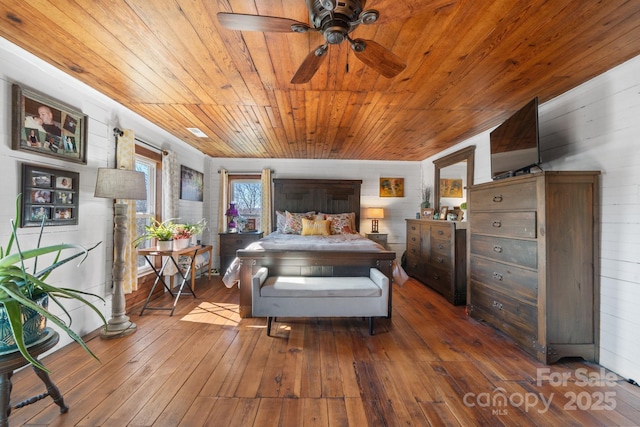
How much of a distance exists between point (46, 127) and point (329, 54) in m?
2.28

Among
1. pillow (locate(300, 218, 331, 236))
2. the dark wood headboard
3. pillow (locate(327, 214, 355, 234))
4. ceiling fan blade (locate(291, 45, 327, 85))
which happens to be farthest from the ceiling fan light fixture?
the dark wood headboard

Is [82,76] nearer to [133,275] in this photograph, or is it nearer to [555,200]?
[133,275]

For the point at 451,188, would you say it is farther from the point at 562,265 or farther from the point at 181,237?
the point at 181,237

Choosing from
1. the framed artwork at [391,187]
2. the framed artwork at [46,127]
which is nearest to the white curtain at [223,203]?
the framed artwork at [46,127]

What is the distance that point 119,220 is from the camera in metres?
2.53

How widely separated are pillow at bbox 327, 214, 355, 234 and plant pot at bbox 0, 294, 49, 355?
3671mm

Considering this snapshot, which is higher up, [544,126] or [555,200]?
[544,126]

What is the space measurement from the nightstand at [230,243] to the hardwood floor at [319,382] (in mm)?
2002

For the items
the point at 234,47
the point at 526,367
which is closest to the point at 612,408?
the point at 526,367

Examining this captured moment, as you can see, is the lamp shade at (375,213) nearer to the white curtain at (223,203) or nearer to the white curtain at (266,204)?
the white curtain at (266,204)

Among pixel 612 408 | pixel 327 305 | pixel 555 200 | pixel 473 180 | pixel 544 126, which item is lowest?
pixel 612 408

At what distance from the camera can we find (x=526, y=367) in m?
2.02

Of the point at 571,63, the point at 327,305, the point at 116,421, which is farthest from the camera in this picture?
the point at 327,305

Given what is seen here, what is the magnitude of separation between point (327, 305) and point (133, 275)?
7.29 ft
